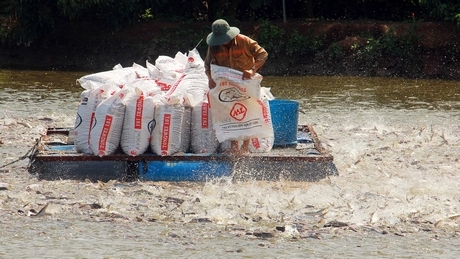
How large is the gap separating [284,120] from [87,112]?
6.49ft

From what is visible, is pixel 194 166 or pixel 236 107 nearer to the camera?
pixel 194 166

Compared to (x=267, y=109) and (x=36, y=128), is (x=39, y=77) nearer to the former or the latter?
(x=36, y=128)

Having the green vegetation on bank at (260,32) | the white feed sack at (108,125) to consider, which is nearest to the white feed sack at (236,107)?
the white feed sack at (108,125)

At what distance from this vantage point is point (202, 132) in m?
8.52

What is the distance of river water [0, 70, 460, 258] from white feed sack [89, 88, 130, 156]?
1.26 ft

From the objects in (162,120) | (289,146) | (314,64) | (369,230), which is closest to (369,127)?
(289,146)

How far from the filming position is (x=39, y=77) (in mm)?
19281

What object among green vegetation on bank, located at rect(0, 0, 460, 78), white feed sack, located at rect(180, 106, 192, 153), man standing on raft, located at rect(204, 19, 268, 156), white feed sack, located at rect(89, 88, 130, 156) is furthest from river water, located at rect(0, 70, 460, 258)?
green vegetation on bank, located at rect(0, 0, 460, 78)

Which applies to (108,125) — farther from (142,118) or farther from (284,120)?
(284,120)

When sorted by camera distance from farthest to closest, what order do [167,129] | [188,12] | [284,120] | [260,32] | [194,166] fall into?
[188,12], [260,32], [284,120], [167,129], [194,166]

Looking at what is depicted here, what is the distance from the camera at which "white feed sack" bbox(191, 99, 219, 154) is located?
27.9 feet

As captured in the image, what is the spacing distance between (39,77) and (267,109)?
11765 mm

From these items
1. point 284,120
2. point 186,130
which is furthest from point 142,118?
point 284,120

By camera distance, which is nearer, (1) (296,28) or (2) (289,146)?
(2) (289,146)
